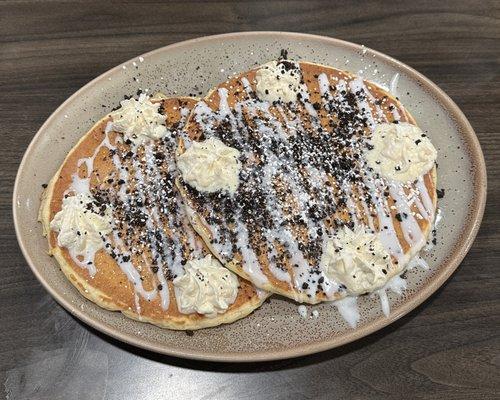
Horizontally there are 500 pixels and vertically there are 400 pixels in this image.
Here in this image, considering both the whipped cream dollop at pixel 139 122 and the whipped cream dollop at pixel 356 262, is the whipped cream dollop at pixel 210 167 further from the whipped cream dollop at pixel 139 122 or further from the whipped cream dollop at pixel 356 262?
the whipped cream dollop at pixel 356 262

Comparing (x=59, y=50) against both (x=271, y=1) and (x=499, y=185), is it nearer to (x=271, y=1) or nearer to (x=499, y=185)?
(x=271, y=1)

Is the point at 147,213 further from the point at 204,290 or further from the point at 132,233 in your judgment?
the point at 204,290

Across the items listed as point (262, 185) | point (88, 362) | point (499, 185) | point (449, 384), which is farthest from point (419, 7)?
point (88, 362)

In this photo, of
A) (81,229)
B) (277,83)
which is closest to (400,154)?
(277,83)

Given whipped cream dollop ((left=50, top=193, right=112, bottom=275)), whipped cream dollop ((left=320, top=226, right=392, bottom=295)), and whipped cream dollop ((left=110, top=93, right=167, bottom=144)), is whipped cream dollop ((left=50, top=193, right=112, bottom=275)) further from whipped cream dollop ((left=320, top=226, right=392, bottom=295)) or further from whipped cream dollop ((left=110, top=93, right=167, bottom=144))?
whipped cream dollop ((left=320, top=226, right=392, bottom=295))

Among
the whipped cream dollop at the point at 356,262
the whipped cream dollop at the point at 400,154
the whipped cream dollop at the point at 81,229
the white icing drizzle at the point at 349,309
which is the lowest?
the whipped cream dollop at the point at 81,229

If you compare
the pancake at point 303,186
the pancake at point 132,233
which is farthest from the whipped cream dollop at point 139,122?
the pancake at point 303,186
